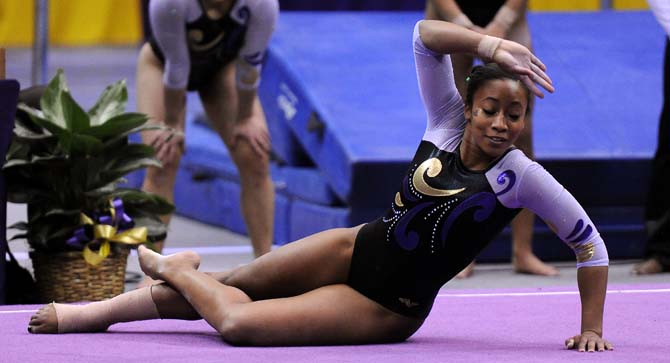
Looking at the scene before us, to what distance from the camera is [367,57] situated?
5.86 meters

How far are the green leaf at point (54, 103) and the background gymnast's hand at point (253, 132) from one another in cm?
78

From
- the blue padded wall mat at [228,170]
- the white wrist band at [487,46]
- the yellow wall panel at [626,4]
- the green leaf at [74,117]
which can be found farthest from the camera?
the yellow wall panel at [626,4]

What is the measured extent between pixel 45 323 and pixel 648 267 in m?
2.48

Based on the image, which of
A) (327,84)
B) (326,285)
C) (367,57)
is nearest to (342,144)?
(327,84)

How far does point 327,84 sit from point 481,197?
2694 millimetres

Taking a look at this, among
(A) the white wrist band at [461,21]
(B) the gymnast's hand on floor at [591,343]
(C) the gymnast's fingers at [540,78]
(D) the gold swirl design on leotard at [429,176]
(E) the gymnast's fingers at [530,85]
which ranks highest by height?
(C) the gymnast's fingers at [540,78]

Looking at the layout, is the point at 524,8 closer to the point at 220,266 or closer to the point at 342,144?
the point at 342,144

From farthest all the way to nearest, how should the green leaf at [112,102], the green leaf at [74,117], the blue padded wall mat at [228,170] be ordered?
the blue padded wall mat at [228,170] < the green leaf at [112,102] < the green leaf at [74,117]

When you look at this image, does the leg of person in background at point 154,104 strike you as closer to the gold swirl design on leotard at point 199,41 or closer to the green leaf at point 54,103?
the gold swirl design on leotard at point 199,41

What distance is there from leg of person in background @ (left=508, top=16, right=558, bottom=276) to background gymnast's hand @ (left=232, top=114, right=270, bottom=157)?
941mm

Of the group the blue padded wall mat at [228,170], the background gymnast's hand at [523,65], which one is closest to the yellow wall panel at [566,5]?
the blue padded wall mat at [228,170]

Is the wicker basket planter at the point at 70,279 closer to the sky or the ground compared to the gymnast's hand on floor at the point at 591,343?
closer to the ground

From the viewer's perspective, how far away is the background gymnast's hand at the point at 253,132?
461 centimetres

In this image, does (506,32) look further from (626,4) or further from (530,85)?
(626,4)
